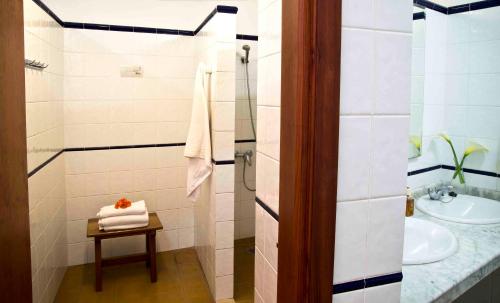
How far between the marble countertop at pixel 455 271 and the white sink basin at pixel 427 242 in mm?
26

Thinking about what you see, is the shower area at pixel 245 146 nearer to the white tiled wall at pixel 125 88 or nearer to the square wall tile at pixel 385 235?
the white tiled wall at pixel 125 88

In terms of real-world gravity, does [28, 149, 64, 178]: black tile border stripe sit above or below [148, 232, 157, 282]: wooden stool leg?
above

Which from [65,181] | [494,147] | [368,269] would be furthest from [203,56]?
[368,269]

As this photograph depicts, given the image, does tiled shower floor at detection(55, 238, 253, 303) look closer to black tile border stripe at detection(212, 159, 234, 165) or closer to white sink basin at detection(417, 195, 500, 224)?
black tile border stripe at detection(212, 159, 234, 165)

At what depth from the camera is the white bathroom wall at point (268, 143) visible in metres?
1.14

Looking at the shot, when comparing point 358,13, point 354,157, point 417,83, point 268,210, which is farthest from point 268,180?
point 417,83

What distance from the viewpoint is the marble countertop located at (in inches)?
49.9

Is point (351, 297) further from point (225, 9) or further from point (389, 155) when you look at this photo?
point (225, 9)

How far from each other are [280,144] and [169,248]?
2837mm

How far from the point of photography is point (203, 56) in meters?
3.03

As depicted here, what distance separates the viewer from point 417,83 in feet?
7.04

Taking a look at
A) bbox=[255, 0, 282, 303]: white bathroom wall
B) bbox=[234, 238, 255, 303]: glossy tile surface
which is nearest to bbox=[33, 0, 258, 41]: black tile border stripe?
bbox=[255, 0, 282, 303]: white bathroom wall

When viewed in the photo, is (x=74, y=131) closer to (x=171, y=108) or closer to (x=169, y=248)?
(x=171, y=108)

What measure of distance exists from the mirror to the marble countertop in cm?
59
